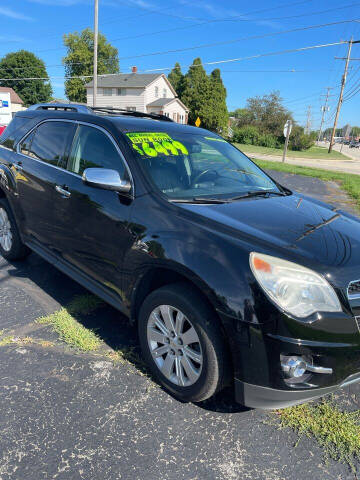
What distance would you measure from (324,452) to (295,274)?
1.03 metres

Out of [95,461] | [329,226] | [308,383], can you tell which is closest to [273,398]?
[308,383]

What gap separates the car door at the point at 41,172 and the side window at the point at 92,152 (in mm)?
133

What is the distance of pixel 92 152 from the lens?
312 centimetres

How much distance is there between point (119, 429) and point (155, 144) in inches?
80.5

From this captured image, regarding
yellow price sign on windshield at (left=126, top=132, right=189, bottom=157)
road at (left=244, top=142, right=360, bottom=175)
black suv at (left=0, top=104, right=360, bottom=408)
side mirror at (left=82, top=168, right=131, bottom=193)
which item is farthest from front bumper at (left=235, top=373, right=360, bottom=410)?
road at (left=244, top=142, right=360, bottom=175)

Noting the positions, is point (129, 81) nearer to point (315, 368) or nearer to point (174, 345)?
point (174, 345)

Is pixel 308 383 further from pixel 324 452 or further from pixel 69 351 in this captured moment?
pixel 69 351

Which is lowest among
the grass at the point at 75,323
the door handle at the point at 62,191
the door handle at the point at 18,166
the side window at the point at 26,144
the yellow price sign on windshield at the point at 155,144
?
the grass at the point at 75,323

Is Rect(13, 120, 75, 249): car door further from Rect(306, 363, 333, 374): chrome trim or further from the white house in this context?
the white house

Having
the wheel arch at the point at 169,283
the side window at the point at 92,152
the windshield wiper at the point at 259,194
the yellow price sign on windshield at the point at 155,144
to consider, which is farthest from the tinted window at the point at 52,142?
the windshield wiper at the point at 259,194

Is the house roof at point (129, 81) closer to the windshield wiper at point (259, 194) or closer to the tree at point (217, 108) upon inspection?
the tree at point (217, 108)

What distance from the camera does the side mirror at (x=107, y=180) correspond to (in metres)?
2.56

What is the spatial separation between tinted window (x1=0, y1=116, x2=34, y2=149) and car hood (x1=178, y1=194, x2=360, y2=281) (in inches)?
102

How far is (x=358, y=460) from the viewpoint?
2045mm
